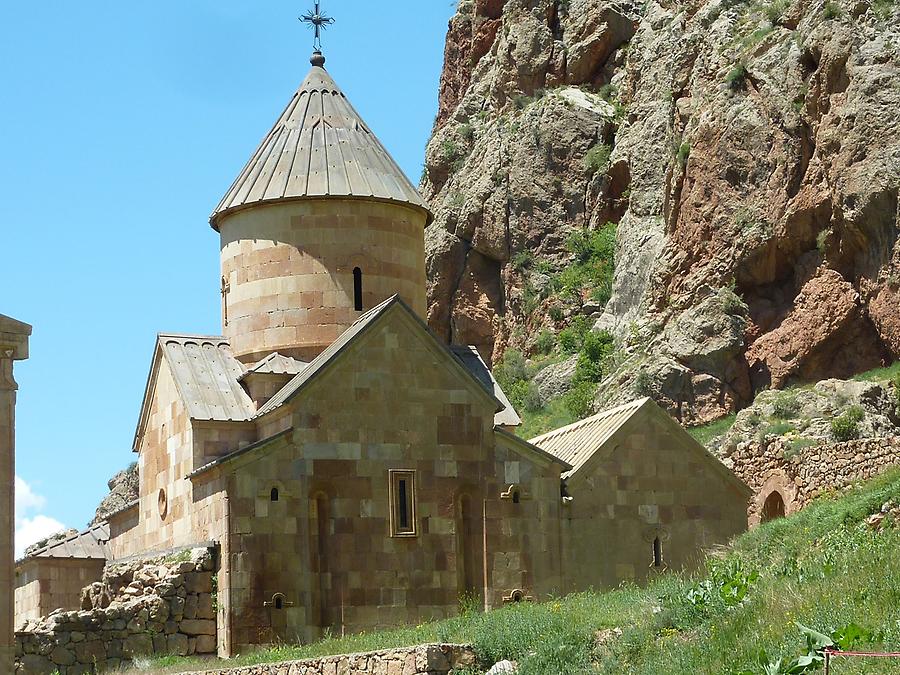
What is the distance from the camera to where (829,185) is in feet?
115

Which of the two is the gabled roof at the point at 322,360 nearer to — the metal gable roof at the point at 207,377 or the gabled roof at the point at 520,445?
the metal gable roof at the point at 207,377

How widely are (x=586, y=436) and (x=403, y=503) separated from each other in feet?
12.3

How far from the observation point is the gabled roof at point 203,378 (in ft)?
76.0

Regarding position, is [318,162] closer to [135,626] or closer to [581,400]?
[135,626]

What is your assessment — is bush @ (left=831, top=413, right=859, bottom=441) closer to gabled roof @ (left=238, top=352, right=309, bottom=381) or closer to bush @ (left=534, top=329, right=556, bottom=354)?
gabled roof @ (left=238, top=352, right=309, bottom=381)

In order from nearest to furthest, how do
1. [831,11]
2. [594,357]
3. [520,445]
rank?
[520,445]
[831,11]
[594,357]

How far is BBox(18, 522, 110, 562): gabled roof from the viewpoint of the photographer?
26.7m

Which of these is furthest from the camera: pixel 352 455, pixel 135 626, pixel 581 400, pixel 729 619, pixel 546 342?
pixel 546 342

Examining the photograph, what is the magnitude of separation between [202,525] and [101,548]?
18.3 feet

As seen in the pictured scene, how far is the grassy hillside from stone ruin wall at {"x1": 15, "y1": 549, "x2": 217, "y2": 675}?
169 centimetres

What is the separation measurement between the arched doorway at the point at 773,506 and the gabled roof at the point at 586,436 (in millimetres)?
6751

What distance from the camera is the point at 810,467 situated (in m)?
30.1

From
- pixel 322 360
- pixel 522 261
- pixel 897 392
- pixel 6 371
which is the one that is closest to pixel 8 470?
pixel 6 371

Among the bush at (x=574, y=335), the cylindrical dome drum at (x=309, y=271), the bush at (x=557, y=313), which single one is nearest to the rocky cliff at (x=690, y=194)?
the bush at (x=557, y=313)
